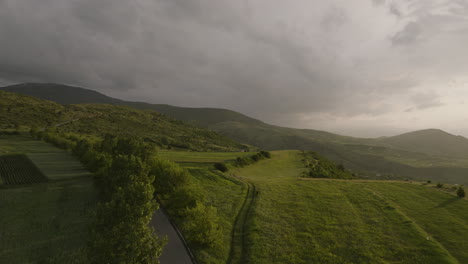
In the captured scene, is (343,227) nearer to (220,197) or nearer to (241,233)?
(241,233)

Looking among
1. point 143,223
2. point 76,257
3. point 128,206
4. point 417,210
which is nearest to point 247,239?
point 143,223

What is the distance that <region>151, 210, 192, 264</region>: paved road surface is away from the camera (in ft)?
87.9

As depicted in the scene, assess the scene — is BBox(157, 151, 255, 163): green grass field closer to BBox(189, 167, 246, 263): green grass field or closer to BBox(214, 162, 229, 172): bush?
BBox(214, 162, 229, 172): bush

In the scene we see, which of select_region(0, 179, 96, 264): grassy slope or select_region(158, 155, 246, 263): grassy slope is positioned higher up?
select_region(158, 155, 246, 263): grassy slope

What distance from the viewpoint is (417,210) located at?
4578 cm

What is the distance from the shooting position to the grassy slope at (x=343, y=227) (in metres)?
30.3

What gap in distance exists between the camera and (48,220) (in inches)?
1432

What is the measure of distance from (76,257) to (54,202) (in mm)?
24579

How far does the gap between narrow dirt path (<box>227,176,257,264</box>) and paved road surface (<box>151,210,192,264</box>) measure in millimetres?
6488

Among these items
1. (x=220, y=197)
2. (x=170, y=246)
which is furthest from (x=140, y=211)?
(x=220, y=197)

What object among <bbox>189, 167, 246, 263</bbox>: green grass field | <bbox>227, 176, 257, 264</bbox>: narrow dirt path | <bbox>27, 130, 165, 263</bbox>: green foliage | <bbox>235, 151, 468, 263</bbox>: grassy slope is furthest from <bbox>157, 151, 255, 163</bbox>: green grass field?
<bbox>27, 130, 165, 263</bbox>: green foliage

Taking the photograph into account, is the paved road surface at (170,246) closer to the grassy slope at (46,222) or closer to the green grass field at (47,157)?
the grassy slope at (46,222)

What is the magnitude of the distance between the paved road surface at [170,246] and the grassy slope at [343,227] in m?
9.65

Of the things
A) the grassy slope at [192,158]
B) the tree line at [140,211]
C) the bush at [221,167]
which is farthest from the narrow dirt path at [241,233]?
the grassy slope at [192,158]
